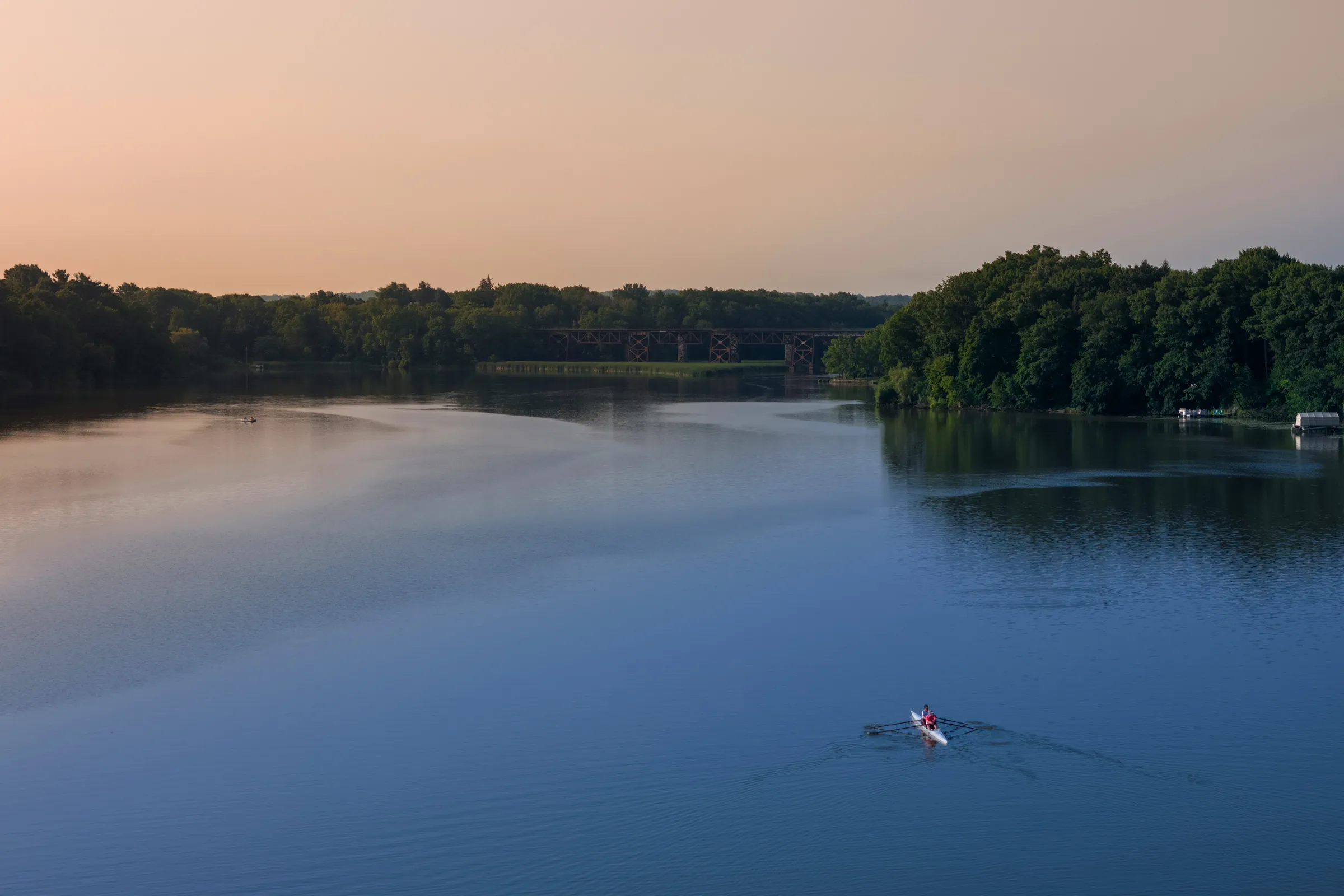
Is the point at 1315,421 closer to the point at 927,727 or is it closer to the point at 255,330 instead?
the point at 927,727

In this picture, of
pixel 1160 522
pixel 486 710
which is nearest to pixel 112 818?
pixel 486 710

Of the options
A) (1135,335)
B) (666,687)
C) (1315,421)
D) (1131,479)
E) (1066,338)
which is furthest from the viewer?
(1066,338)

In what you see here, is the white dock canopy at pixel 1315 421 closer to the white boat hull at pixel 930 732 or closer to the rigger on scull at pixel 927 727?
the rigger on scull at pixel 927 727

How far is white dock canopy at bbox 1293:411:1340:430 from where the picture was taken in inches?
2741

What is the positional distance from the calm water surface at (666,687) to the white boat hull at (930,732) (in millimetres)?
299

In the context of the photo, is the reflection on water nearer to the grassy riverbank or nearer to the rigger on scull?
the rigger on scull

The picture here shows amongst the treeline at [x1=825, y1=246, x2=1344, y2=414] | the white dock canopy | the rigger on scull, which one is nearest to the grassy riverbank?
the treeline at [x1=825, y1=246, x2=1344, y2=414]

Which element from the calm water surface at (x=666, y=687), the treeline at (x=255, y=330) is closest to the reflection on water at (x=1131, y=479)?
the calm water surface at (x=666, y=687)

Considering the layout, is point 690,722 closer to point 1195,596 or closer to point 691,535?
point 1195,596

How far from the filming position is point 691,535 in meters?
39.0

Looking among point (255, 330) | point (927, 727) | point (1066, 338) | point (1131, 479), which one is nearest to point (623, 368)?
point (255, 330)

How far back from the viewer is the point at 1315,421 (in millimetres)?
69750

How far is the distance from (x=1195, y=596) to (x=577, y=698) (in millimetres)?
16269

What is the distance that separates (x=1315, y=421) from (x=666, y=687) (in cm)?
5924
